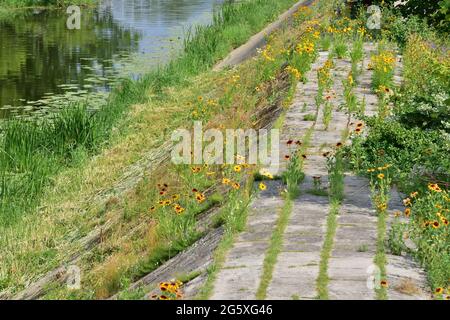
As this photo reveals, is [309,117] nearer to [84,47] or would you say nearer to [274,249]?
[274,249]

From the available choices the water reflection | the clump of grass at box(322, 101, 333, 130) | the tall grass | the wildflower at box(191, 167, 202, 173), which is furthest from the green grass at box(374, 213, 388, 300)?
the water reflection

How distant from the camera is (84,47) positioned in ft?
93.1

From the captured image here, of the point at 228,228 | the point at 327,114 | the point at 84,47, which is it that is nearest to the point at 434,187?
the point at 228,228

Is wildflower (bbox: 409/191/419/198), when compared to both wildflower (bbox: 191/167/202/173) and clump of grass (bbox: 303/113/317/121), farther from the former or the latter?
clump of grass (bbox: 303/113/317/121)

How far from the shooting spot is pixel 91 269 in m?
8.50

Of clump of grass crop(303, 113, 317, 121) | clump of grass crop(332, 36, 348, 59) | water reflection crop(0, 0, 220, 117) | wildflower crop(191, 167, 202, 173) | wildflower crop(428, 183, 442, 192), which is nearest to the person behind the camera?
wildflower crop(428, 183, 442, 192)

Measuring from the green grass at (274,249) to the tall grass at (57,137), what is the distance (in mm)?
4578

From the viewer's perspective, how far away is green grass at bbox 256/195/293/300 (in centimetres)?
588

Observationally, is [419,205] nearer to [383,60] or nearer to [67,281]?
[67,281]

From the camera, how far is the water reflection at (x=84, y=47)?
21797 mm

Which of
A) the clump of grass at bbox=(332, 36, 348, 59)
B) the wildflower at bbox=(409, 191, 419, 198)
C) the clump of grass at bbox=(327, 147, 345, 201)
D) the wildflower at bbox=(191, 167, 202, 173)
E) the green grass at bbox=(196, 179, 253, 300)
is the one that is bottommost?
the wildflower at bbox=(191, 167, 202, 173)

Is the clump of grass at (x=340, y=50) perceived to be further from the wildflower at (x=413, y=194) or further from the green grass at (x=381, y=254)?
the green grass at (x=381, y=254)

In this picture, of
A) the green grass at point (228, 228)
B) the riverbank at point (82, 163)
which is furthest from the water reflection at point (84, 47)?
the green grass at point (228, 228)

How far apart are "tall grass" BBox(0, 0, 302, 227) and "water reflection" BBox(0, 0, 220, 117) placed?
1.64 meters
